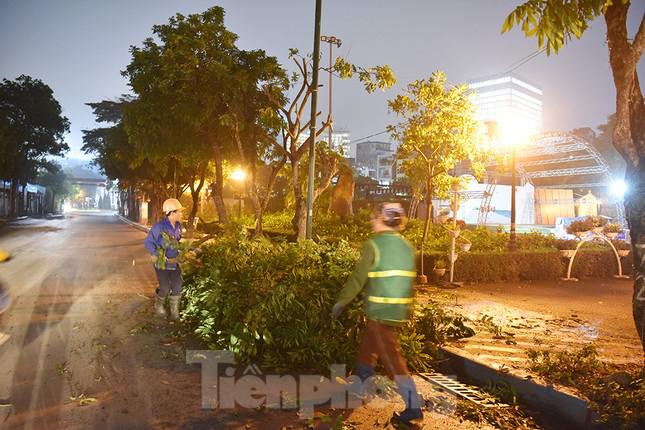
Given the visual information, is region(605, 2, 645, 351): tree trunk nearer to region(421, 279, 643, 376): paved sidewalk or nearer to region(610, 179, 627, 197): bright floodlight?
region(421, 279, 643, 376): paved sidewalk

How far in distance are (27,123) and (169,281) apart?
4174 centimetres

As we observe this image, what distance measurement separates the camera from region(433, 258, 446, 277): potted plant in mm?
11883

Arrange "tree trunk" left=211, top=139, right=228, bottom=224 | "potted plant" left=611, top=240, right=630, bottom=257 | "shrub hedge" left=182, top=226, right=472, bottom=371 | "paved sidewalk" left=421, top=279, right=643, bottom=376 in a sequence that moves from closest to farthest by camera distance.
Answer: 1. "shrub hedge" left=182, top=226, right=472, bottom=371
2. "paved sidewalk" left=421, top=279, right=643, bottom=376
3. "potted plant" left=611, top=240, right=630, bottom=257
4. "tree trunk" left=211, top=139, right=228, bottom=224

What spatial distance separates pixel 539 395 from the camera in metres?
4.68

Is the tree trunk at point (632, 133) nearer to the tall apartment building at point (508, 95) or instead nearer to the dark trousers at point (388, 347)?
the dark trousers at point (388, 347)

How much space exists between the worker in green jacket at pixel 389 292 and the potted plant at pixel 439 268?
321 inches

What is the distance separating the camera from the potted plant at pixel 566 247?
529 inches

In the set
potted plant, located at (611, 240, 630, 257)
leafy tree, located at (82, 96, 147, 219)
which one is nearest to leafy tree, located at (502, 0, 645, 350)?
potted plant, located at (611, 240, 630, 257)

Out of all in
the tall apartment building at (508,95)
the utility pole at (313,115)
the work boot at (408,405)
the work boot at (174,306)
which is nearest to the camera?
the work boot at (408,405)

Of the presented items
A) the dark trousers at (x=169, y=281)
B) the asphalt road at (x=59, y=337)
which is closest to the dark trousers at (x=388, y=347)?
the asphalt road at (x=59, y=337)

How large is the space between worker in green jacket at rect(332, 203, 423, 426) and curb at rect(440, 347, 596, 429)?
158cm

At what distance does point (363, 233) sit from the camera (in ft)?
56.5

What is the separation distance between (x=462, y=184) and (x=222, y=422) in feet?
42.2

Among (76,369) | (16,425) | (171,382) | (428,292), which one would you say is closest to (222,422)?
(171,382)
